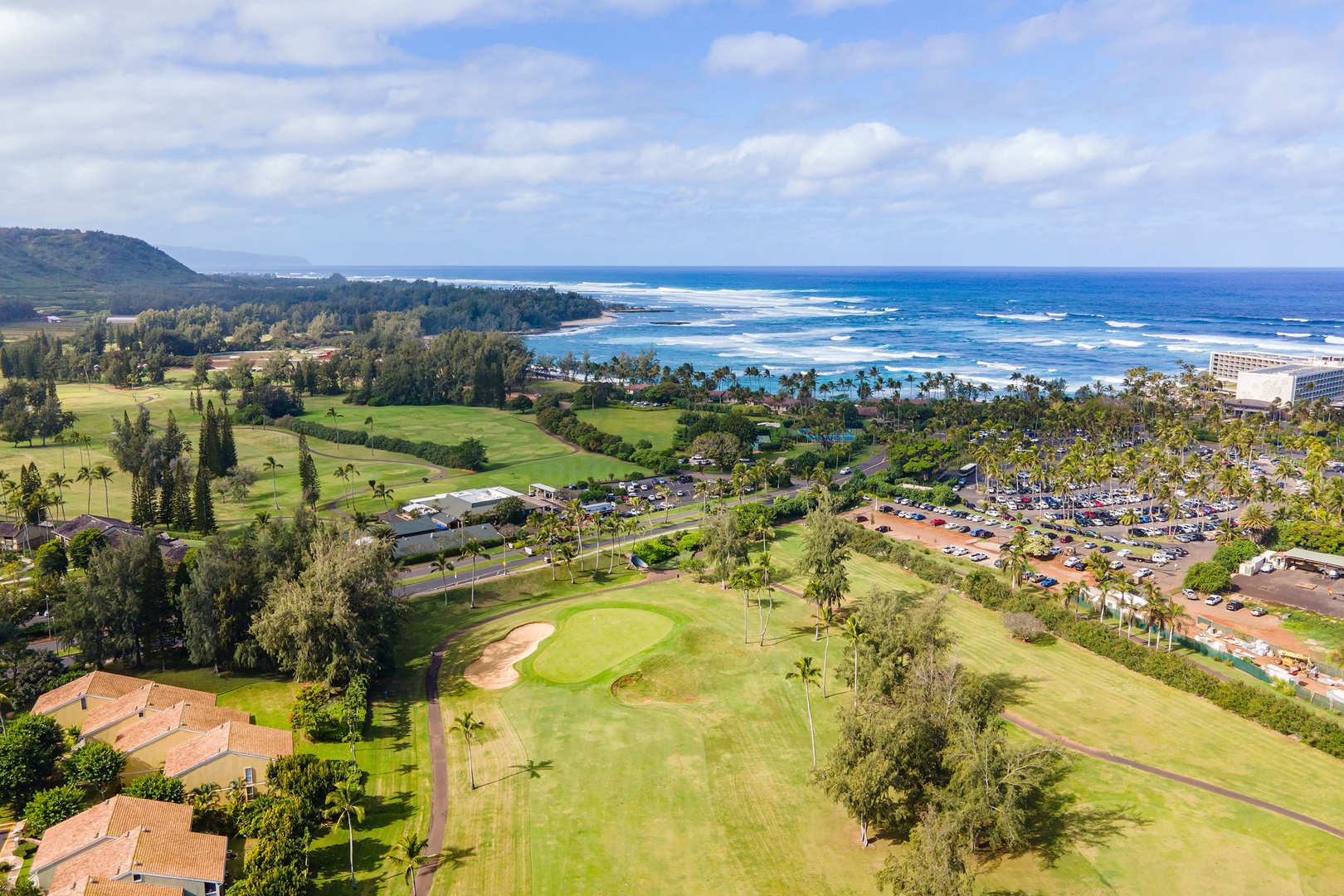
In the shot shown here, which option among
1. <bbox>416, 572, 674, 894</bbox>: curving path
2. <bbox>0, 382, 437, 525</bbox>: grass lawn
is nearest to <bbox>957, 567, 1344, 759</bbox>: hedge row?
<bbox>416, 572, 674, 894</bbox>: curving path

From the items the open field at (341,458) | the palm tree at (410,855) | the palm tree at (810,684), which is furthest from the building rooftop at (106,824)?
the open field at (341,458)

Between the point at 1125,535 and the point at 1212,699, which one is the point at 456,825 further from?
the point at 1125,535

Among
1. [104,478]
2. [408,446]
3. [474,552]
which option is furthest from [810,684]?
[408,446]

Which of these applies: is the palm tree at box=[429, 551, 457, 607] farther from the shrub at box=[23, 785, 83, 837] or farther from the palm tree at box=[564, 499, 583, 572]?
the shrub at box=[23, 785, 83, 837]

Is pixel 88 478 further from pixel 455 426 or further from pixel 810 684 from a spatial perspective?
pixel 810 684

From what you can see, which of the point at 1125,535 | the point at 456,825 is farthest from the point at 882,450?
the point at 456,825

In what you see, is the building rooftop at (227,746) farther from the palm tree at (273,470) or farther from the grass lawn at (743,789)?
the palm tree at (273,470)
